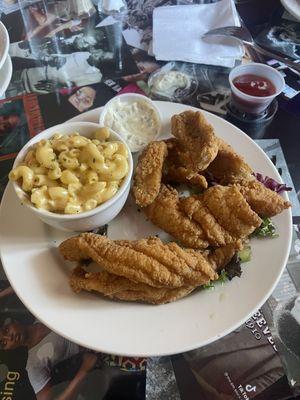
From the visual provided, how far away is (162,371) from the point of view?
1.13 meters

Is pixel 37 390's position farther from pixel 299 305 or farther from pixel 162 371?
pixel 299 305

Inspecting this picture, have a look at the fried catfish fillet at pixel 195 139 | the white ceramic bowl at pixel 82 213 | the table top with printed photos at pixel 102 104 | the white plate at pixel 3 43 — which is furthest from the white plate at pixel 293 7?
the white plate at pixel 3 43

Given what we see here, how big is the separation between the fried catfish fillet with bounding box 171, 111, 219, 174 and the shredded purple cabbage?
0.53 feet

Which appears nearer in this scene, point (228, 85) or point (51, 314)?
point (51, 314)

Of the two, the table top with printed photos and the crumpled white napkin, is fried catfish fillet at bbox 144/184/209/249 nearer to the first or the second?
the table top with printed photos

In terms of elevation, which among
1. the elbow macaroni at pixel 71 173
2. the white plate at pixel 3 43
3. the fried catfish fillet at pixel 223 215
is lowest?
the fried catfish fillet at pixel 223 215

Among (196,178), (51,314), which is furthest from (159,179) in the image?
(51,314)

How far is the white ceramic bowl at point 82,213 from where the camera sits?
1.10m

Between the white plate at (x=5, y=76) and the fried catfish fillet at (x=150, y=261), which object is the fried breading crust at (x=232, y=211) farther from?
the white plate at (x=5, y=76)

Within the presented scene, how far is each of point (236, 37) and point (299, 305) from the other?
104cm

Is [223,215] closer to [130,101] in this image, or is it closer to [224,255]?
[224,255]

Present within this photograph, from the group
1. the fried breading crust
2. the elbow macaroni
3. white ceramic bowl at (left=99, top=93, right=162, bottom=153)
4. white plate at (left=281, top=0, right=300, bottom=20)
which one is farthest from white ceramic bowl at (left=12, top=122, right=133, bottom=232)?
white plate at (left=281, top=0, right=300, bottom=20)

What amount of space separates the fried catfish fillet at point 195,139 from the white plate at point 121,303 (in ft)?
0.77

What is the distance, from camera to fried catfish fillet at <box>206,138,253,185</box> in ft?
4.11
